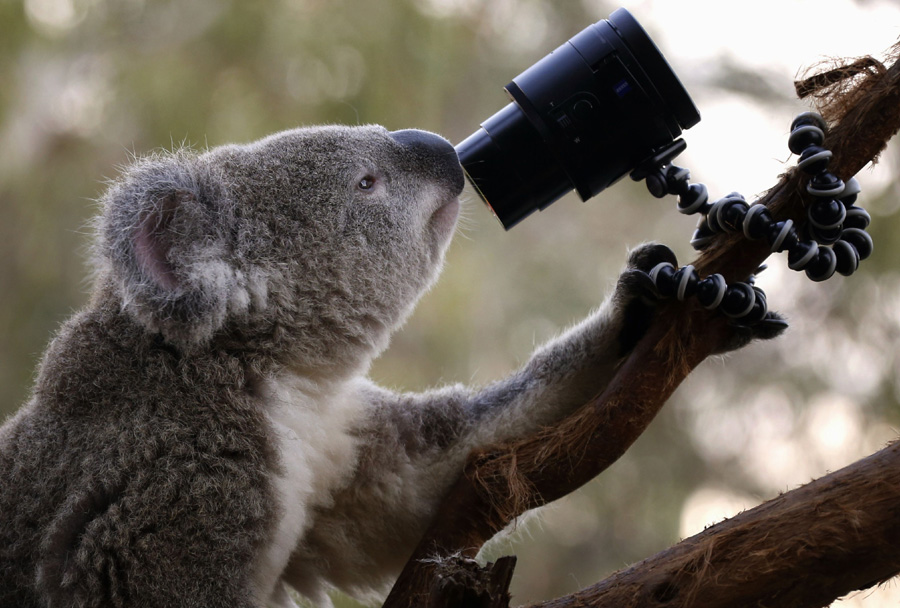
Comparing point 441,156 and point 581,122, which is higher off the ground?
point 441,156

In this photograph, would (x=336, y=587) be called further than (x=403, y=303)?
Yes

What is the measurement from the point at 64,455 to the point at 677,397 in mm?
4213

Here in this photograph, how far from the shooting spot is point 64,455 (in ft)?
5.31

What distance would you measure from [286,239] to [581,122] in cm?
72

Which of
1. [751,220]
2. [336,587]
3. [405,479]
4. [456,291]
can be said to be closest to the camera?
[751,220]

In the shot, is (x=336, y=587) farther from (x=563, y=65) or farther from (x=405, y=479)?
(x=563, y=65)

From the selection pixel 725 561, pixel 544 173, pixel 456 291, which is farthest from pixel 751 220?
pixel 456 291

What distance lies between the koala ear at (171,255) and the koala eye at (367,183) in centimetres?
33

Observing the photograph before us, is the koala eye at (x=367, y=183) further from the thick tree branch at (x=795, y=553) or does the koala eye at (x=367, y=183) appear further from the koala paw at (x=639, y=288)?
the thick tree branch at (x=795, y=553)

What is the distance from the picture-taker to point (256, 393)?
1741mm

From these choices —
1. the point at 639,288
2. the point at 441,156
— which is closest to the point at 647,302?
the point at 639,288

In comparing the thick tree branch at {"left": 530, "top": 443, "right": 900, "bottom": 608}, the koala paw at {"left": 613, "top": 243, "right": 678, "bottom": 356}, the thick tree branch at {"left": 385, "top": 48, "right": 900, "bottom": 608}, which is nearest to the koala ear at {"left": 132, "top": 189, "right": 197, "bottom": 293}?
the thick tree branch at {"left": 385, "top": 48, "right": 900, "bottom": 608}

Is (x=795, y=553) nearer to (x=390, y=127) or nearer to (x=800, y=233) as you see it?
(x=800, y=233)

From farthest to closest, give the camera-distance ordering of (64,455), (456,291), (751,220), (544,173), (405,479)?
(456,291)
(405,479)
(544,173)
(64,455)
(751,220)
